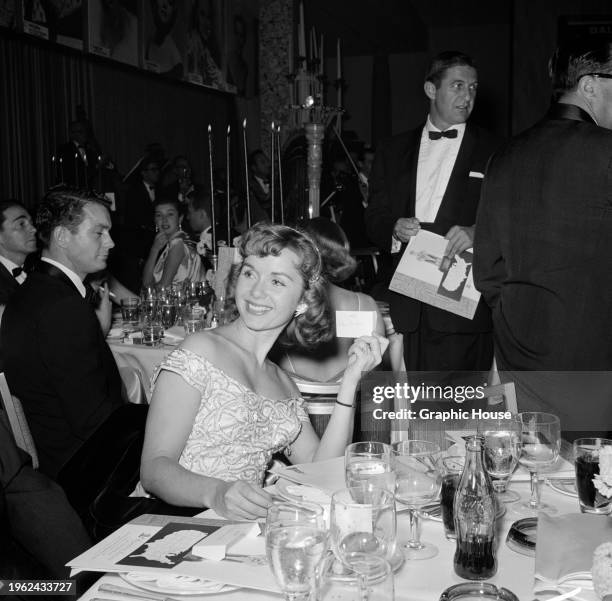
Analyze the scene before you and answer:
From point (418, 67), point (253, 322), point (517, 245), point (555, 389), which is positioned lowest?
point (555, 389)

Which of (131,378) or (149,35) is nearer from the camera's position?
(131,378)

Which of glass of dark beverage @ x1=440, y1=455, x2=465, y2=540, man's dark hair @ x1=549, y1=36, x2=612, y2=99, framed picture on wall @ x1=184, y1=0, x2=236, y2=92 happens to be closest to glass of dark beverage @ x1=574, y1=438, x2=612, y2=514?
glass of dark beverage @ x1=440, y1=455, x2=465, y2=540

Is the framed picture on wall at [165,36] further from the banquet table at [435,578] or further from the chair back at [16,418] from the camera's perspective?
the banquet table at [435,578]

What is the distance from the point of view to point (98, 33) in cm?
870

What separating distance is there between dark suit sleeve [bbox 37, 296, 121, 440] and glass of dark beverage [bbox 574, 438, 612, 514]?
1574mm

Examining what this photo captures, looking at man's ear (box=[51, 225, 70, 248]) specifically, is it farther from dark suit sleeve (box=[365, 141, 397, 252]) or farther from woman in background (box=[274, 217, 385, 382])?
dark suit sleeve (box=[365, 141, 397, 252])

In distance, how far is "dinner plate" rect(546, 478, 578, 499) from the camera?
152cm

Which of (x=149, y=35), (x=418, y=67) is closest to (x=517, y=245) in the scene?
(x=149, y=35)

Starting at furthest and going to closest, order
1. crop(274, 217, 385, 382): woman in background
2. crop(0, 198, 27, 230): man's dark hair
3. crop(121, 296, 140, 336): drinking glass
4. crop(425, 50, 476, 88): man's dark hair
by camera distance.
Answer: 1. crop(0, 198, 27, 230): man's dark hair
2. crop(121, 296, 140, 336): drinking glass
3. crop(425, 50, 476, 88): man's dark hair
4. crop(274, 217, 385, 382): woman in background

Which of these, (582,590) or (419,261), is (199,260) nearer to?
(419,261)

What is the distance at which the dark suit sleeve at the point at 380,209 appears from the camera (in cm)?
358

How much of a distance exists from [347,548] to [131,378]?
258 centimetres

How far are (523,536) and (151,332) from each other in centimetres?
264

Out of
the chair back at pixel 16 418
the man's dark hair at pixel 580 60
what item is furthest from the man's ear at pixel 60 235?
the man's dark hair at pixel 580 60
